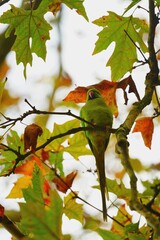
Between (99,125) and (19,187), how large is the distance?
0.45 metres

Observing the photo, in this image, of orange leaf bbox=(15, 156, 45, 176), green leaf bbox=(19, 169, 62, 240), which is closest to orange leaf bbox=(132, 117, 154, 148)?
orange leaf bbox=(15, 156, 45, 176)

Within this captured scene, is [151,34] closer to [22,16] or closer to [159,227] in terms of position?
[22,16]

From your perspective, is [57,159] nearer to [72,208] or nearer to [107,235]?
[72,208]

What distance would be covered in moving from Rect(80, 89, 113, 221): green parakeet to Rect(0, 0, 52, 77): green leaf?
32 cm

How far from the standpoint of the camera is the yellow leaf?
1.69 m

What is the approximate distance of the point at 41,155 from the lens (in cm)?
162

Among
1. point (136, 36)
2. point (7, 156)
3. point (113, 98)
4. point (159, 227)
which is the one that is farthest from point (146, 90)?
point (159, 227)

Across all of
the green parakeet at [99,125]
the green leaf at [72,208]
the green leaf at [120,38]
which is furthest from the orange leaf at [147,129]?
the green leaf at [72,208]

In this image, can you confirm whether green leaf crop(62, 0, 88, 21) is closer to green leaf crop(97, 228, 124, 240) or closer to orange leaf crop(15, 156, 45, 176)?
orange leaf crop(15, 156, 45, 176)

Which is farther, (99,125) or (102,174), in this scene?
(99,125)

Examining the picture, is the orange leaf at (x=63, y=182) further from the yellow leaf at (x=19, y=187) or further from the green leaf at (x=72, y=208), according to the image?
the yellow leaf at (x=19, y=187)

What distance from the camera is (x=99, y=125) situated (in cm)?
157

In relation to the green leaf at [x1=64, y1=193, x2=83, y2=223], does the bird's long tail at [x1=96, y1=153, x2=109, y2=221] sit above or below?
above

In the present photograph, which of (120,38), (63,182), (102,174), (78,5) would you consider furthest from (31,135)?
(120,38)
